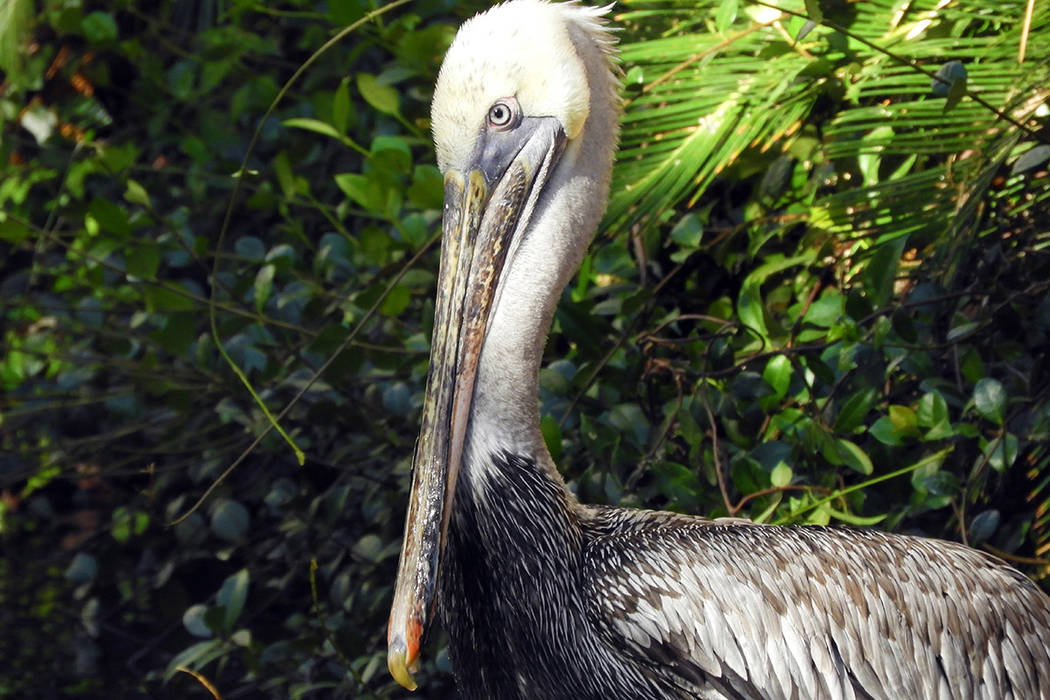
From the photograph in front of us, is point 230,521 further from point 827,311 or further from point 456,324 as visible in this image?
point 827,311

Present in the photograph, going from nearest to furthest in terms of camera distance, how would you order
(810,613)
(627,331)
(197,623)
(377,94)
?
(810,613) → (627,331) → (197,623) → (377,94)

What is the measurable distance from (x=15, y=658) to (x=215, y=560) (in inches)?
25.7

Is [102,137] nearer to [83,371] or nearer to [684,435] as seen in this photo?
[83,371]

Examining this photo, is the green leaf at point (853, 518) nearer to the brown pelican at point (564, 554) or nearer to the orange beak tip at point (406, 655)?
the brown pelican at point (564, 554)

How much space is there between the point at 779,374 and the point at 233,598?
4.44 feet

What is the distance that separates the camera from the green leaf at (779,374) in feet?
8.57

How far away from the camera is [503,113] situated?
6.93 feet

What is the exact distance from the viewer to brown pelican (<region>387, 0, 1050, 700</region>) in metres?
1.94

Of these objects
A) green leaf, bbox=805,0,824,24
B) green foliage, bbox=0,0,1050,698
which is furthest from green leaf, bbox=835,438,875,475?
green leaf, bbox=805,0,824,24

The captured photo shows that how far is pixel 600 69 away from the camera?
7.27 ft

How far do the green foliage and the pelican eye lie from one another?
0.59 m

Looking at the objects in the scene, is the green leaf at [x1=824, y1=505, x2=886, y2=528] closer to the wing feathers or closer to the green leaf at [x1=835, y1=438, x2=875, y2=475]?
the green leaf at [x1=835, y1=438, x2=875, y2=475]

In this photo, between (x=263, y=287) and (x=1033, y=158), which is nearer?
(x=1033, y=158)

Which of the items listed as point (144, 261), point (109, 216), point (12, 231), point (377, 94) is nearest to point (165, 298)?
point (144, 261)
